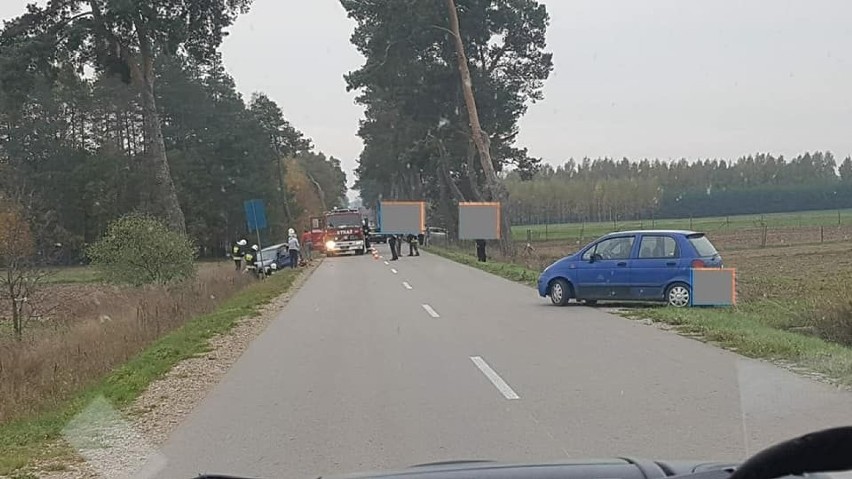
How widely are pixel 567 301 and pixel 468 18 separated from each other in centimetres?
2348

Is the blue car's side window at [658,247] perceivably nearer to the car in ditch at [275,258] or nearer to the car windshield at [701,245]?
the car windshield at [701,245]

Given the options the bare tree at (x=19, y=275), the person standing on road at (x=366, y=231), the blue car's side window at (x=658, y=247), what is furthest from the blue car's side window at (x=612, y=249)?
the person standing on road at (x=366, y=231)

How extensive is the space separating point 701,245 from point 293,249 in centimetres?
2748

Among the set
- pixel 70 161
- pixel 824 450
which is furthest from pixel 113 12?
pixel 70 161

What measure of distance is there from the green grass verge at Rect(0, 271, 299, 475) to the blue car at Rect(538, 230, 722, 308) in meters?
7.05

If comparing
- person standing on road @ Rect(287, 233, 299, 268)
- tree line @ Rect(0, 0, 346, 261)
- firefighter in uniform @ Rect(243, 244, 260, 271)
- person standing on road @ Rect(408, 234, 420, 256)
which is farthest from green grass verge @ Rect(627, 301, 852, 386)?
tree line @ Rect(0, 0, 346, 261)

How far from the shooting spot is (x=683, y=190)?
1777 inches

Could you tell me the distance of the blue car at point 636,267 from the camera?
19.0m

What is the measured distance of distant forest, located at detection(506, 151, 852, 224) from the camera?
42125 millimetres

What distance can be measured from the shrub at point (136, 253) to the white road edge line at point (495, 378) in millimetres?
16879

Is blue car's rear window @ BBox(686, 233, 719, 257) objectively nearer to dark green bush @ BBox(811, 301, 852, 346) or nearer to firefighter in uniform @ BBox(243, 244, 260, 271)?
dark green bush @ BBox(811, 301, 852, 346)

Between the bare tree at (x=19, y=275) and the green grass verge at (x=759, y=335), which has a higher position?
the bare tree at (x=19, y=275)

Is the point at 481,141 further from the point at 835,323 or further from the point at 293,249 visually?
the point at 835,323

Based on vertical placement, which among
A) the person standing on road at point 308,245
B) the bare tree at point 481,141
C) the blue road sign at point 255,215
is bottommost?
the person standing on road at point 308,245
